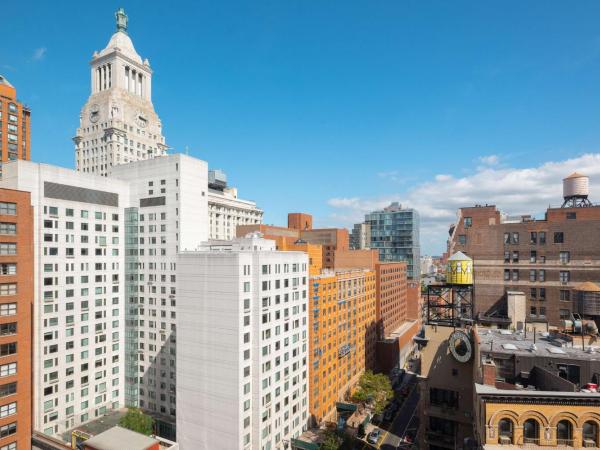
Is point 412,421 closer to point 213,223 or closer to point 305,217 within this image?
point 213,223

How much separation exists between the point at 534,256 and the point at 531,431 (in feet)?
158

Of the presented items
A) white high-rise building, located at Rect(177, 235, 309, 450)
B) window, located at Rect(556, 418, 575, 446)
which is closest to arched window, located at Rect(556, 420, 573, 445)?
window, located at Rect(556, 418, 575, 446)

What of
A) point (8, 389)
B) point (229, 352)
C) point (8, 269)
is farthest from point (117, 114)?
point (229, 352)

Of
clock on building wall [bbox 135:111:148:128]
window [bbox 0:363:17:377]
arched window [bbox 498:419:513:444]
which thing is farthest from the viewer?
clock on building wall [bbox 135:111:148:128]

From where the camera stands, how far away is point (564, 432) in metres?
33.5

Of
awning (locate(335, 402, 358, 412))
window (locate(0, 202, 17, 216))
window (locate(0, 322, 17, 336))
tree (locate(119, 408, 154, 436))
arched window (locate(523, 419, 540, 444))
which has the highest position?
window (locate(0, 202, 17, 216))

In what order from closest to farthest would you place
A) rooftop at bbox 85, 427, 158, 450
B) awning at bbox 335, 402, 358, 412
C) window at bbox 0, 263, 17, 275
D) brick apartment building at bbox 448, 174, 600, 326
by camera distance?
rooftop at bbox 85, 427, 158, 450, window at bbox 0, 263, 17, 275, brick apartment building at bbox 448, 174, 600, 326, awning at bbox 335, 402, 358, 412

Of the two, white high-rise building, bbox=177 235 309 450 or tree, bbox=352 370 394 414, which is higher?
white high-rise building, bbox=177 235 309 450

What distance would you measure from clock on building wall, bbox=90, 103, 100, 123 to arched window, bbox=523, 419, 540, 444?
128 metres

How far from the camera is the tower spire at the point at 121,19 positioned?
12381cm

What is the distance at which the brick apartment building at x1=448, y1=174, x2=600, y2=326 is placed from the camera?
67312 mm

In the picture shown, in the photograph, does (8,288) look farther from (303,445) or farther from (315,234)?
(315,234)

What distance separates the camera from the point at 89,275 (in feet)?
242

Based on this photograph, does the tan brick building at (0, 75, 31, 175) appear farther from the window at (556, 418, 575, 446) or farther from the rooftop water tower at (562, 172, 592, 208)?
the rooftop water tower at (562, 172, 592, 208)
